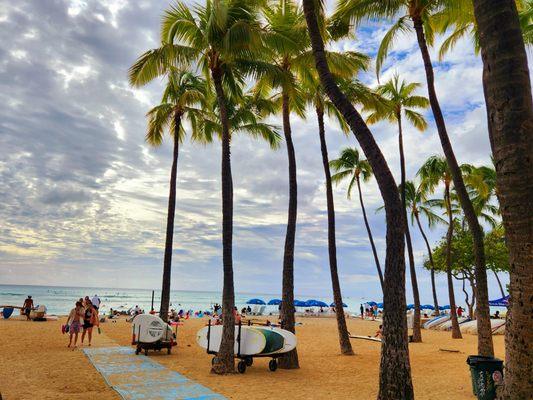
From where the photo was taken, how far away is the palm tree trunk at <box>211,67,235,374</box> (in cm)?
1116

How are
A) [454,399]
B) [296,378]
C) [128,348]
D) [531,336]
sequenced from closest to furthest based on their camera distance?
[531,336]
[454,399]
[296,378]
[128,348]

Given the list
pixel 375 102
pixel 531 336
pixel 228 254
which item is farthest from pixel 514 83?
pixel 375 102

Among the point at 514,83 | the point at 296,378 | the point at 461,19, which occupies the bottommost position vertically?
the point at 296,378

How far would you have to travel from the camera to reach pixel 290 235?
13242 millimetres

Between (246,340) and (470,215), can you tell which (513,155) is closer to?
(470,215)

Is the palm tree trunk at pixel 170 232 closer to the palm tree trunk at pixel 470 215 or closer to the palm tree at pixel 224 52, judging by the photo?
the palm tree at pixel 224 52

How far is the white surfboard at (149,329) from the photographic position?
13719 millimetres

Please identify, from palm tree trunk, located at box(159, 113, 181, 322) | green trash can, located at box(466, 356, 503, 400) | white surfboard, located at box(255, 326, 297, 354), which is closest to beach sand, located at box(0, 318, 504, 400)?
white surfboard, located at box(255, 326, 297, 354)

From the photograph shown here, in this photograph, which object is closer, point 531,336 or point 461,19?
point 531,336

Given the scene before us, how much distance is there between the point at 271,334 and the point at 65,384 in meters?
5.43

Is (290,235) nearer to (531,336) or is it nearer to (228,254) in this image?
(228,254)

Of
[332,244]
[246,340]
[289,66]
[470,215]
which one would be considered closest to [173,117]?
[289,66]

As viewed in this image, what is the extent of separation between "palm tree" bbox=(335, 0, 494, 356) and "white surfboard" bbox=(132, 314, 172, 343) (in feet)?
32.3

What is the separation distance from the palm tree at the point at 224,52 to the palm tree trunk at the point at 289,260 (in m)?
1.94
